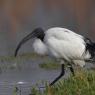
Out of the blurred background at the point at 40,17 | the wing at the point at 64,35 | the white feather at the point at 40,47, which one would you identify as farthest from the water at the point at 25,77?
the blurred background at the point at 40,17

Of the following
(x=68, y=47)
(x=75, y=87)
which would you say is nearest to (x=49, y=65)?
(x=68, y=47)

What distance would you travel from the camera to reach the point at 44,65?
15.0 metres

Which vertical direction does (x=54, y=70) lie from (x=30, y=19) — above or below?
below

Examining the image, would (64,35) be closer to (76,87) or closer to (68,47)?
(68,47)

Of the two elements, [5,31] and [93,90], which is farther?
[5,31]

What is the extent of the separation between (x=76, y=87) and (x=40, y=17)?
40.7 feet

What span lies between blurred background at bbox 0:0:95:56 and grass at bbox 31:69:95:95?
6439 mm

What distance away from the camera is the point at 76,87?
35.1 feet

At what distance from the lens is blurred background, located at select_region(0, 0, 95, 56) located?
20203mm

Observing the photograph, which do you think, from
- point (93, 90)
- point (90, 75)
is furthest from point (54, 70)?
point (93, 90)

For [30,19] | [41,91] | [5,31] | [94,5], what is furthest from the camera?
[94,5]

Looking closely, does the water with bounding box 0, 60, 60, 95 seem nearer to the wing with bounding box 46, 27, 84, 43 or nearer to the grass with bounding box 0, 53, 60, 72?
the grass with bounding box 0, 53, 60, 72

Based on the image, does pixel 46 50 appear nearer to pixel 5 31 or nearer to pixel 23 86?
pixel 23 86

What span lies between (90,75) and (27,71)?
3184 millimetres
